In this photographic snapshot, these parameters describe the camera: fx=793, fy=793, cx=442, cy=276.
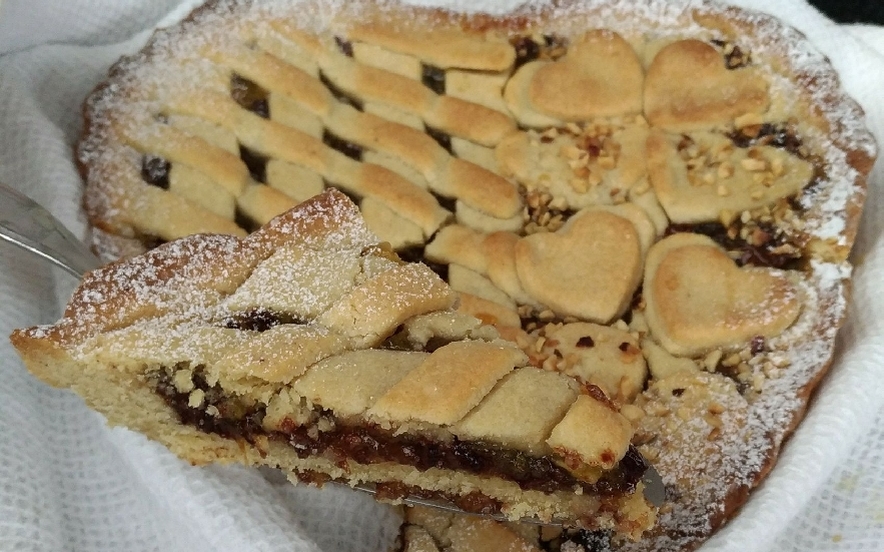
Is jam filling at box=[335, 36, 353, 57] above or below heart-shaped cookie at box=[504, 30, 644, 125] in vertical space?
above

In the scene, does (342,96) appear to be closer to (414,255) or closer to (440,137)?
(440,137)

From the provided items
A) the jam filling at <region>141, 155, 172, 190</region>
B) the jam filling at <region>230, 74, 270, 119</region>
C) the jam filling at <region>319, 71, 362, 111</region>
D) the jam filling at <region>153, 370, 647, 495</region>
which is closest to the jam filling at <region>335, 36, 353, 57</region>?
the jam filling at <region>319, 71, 362, 111</region>

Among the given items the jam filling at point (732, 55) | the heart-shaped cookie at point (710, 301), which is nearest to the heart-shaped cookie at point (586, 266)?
the heart-shaped cookie at point (710, 301)

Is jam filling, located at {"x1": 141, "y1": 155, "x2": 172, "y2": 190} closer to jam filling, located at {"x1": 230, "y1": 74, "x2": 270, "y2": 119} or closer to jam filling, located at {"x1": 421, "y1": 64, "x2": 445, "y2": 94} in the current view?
jam filling, located at {"x1": 230, "y1": 74, "x2": 270, "y2": 119}

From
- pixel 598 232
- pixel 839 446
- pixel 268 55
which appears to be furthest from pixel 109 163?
pixel 839 446

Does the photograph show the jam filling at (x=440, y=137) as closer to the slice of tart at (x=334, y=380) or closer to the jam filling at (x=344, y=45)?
the jam filling at (x=344, y=45)

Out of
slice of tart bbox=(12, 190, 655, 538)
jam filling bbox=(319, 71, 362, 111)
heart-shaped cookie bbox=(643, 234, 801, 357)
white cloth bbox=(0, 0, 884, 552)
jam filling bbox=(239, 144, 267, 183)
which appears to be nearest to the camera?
slice of tart bbox=(12, 190, 655, 538)

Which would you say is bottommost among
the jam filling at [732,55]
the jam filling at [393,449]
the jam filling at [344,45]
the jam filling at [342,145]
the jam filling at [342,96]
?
the jam filling at [393,449]
